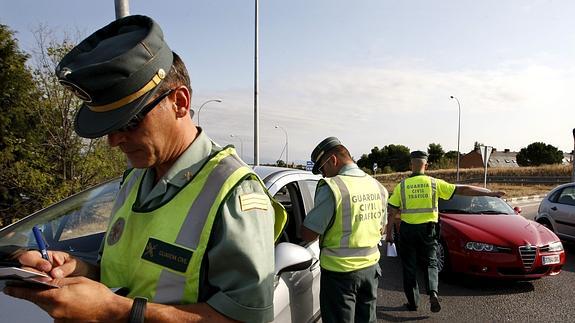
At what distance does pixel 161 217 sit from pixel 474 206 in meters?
6.61

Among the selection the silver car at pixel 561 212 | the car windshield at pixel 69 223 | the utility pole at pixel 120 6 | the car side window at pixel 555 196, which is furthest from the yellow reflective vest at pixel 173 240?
the car side window at pixel 555 196

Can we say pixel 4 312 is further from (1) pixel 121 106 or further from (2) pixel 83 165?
(2) pixel 83 165

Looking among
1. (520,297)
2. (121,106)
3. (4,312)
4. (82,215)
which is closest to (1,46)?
(82,215)

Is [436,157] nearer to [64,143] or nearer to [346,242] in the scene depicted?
[64,143]

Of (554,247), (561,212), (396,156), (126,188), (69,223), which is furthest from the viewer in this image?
(396,156)

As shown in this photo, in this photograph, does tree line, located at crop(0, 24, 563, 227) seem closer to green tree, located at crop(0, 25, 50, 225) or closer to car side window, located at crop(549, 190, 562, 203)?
green tree, located at crop(0, 25, 50, 225)

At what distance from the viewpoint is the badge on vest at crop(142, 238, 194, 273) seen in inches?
43.4

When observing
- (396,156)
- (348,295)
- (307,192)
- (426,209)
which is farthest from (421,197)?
(396,156)

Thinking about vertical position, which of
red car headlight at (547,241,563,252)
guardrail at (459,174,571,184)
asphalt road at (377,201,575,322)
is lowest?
guardrail at (459,174,571,184)

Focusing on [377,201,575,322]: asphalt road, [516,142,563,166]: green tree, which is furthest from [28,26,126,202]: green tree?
[516,142,563,166]: green tree

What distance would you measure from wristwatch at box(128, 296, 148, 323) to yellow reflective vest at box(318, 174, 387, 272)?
2005mm

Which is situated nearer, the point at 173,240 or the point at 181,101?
the point at 173,240

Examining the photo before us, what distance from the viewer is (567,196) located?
8422mm

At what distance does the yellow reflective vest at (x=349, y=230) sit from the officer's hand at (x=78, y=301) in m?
2.05
